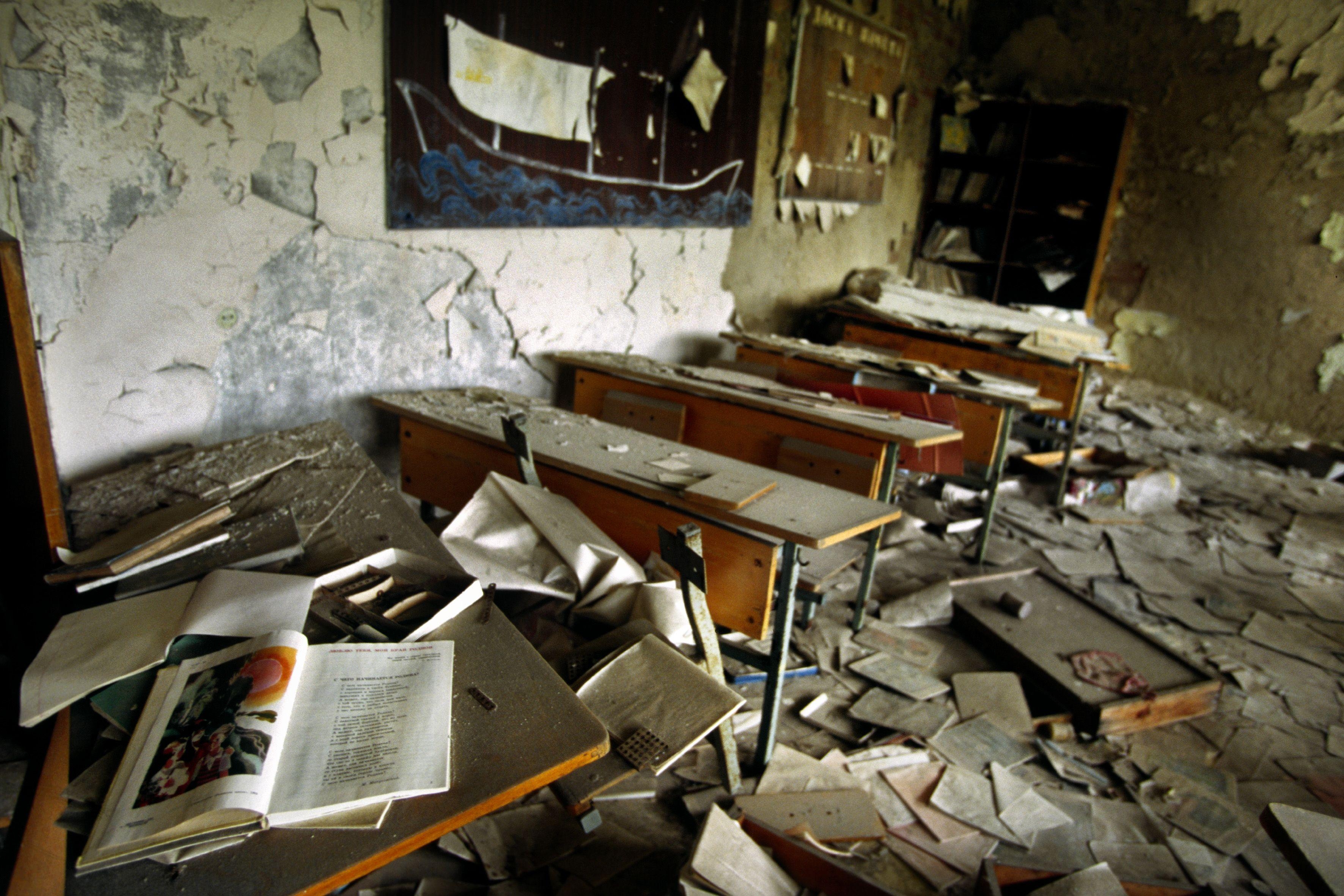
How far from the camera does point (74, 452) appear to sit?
2.05m

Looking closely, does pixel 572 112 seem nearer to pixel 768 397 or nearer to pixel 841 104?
pixel 768 397

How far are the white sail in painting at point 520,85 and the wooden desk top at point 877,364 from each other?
1.26 meters

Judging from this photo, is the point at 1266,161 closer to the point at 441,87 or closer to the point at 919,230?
the point at 919,230

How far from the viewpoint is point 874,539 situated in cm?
265

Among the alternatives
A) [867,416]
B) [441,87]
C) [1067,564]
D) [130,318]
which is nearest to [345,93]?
[441,87]

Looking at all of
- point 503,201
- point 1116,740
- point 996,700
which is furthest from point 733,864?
point 503,201

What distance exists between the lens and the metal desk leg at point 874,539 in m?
2.56

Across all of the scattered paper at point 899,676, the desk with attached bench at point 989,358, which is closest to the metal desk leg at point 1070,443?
the desk with attached bench at point 989,358

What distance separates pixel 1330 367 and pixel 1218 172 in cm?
153

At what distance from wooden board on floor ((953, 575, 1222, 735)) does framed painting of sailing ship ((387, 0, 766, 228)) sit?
2.19 metres

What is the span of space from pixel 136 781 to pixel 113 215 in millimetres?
1687

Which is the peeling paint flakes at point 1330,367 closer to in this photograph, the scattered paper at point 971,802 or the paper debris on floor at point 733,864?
the scattered paper at point 971,802

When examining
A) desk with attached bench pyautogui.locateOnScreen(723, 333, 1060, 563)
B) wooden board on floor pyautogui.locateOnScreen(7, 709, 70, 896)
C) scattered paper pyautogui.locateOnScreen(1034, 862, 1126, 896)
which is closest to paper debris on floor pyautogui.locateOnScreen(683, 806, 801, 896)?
scattered paper pyautogui.locateOnScreen(1034, 862, 1126, 896)

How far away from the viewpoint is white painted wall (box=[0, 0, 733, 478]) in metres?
1.86
